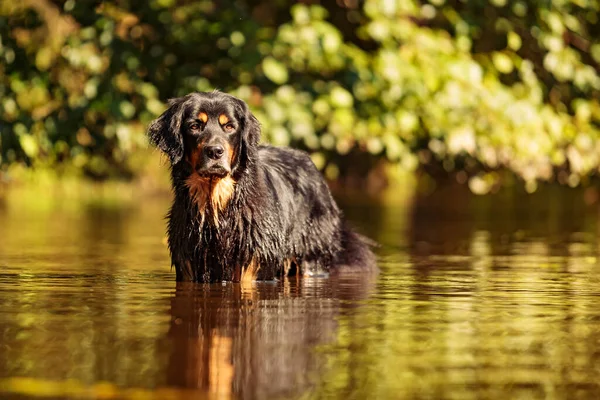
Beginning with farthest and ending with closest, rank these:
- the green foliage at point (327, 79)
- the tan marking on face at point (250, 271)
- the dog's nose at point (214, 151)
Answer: the green foliage at point (327, 79)
the tan marking on face at point (250, 271)
the dog's nose at point (214, 151)

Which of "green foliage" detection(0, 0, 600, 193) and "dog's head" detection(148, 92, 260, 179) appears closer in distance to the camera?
"dog's head" detection(148, 92, 260, 179)

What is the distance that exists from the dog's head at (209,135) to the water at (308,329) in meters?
0.83

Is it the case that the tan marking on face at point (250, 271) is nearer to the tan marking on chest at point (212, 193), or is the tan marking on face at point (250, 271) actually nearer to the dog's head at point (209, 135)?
the tan marking on chest at point (212, 193)

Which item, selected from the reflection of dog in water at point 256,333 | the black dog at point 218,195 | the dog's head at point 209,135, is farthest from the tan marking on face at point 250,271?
the dog's head at point 209,135

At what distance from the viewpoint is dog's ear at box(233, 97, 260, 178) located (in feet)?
31.3

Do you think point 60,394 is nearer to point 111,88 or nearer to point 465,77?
point 111,88

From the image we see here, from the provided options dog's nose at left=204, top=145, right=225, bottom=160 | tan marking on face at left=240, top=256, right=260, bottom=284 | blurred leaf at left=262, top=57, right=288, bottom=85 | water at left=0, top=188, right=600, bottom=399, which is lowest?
water at left=0, top=188, right=600, bottom=399

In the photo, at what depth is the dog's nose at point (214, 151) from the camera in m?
9.16

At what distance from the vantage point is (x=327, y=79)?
15422mm

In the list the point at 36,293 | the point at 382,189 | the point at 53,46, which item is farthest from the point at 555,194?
the point at 36,293

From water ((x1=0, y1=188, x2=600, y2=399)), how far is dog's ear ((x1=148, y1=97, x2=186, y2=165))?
874 millimetres

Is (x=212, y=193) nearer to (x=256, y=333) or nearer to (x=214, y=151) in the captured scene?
(x=214, y=151)

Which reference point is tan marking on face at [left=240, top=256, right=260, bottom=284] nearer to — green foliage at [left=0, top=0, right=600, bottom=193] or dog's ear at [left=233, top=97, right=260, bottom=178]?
dog's ear at [left=233, top=97, right=260, bottom=178]

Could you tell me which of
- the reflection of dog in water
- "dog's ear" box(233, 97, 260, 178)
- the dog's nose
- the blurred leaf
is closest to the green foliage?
the blurred leaf
